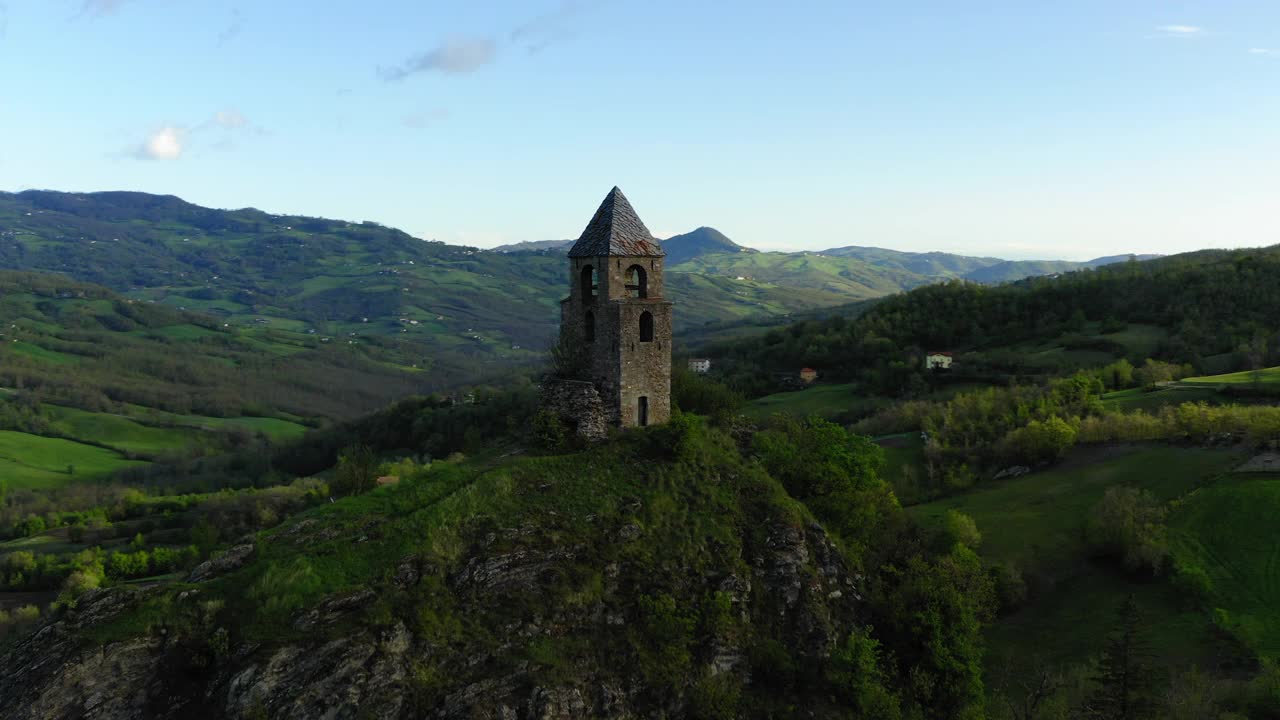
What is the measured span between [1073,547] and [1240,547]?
8613 mm

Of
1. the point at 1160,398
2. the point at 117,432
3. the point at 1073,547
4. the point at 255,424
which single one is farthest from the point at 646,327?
the point at 117,432

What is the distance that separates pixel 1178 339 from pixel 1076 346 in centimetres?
1362

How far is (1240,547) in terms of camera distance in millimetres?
45469

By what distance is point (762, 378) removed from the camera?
14212 cm

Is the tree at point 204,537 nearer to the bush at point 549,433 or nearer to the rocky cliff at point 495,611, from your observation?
the bush at point 549,433

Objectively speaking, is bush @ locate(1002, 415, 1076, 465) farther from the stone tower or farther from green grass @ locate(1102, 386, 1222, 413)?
the stone tower

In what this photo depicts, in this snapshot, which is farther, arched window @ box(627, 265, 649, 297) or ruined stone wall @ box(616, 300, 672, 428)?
arched window @ box(627, 265, 649, 297)

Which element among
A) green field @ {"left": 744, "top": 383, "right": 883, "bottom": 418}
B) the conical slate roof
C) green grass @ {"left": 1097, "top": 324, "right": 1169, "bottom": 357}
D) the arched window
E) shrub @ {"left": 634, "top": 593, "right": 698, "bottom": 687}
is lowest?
green field @ {"left": 744, "top": 383, "right": 883, "bottom": 418}

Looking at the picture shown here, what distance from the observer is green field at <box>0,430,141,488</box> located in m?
133

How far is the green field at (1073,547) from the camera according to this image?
41406 millimetres

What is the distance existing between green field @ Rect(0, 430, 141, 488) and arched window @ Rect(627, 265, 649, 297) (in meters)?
131

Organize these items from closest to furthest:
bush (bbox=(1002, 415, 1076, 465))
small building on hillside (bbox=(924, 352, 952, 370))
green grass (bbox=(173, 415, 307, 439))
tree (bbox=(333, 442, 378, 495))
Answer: tree (bbox=(333, 442, 378, 495)), bush (bbox=(1002, 415, 1076, 465)), small building on hillside (bbox=(924, 352, 952, 370)), green grass (bbox=(173, 415, 307, 439))

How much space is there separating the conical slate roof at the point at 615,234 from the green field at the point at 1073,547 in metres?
26.2

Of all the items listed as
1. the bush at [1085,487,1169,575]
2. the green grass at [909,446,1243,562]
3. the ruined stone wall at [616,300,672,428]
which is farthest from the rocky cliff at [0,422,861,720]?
the bush at [1085,487,1169,575]
